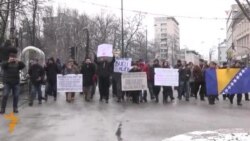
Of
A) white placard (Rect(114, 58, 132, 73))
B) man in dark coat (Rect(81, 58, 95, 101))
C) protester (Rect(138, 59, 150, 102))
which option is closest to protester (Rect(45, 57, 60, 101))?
man in dark coat (Rect(81, 58, 95, 101))

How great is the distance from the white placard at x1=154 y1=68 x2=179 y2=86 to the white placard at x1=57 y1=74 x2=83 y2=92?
302 centimetres

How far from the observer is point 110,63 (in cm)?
2108

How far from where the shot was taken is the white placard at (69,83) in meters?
21.2

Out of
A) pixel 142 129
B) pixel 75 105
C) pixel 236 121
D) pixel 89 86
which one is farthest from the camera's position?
pixel 89 86

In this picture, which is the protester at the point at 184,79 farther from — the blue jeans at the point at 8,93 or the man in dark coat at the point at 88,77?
the blue jeans at the point at 8,93

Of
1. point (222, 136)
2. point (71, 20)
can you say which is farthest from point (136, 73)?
point (71, 20)

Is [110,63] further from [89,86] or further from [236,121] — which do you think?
[236,121]

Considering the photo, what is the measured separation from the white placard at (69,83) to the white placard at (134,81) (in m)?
1.76

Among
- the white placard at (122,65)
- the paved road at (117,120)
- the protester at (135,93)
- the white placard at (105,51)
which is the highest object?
the white placard at (105,51)

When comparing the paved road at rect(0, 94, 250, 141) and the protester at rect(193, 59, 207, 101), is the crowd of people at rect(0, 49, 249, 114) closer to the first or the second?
the protester at rect(193, 59, 207, 101)

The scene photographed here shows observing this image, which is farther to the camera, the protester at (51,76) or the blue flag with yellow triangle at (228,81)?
the protester at (51,76)

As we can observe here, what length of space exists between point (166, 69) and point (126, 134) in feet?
33.5

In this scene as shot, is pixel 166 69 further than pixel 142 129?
Yes

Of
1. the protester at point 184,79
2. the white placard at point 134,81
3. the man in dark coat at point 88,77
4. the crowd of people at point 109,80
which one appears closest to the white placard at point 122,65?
the crowd of people at point 109,80
